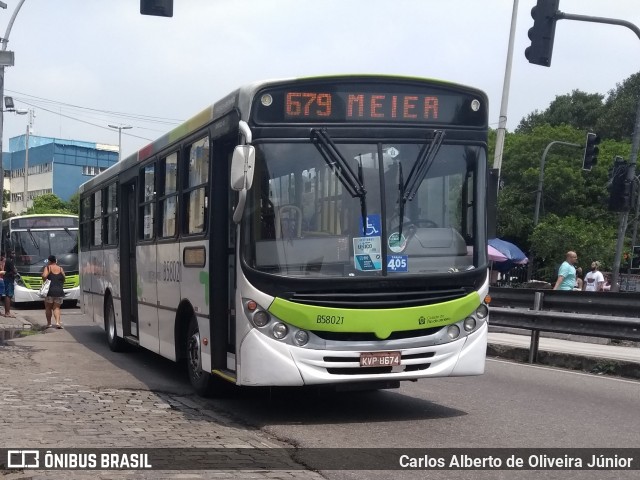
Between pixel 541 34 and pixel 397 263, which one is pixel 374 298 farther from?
pixel 541 34

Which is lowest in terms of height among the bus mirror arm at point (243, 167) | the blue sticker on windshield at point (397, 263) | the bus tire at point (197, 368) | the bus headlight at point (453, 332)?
the bus tire at point (197, 368)

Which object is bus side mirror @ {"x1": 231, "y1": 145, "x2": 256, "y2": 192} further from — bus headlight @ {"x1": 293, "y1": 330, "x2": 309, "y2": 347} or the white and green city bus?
bus headlight @ {"x1": 293, "y1": 330, "x2": 309, "y2": 347}

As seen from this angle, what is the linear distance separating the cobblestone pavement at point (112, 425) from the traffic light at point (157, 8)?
4.98 m

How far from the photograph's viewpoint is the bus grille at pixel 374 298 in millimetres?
8578

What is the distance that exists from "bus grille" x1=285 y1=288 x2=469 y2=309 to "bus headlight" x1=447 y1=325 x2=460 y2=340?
0.90 ft

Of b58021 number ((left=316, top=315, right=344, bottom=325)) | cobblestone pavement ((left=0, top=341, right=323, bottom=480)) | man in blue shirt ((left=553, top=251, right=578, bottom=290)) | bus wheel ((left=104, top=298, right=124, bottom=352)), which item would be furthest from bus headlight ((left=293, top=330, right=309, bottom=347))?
man in blue shirt ((left=553, top=251, right=578, bottom=290))

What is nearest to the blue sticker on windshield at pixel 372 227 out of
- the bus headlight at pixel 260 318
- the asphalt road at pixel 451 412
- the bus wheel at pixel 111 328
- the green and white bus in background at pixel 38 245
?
the bus headlight at pixel 260 318

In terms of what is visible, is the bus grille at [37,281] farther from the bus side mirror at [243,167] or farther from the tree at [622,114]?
the tree at [622,114]

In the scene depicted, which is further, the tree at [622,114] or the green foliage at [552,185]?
the tree at [622,114]

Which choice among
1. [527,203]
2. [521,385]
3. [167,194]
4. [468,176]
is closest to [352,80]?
[468,176]

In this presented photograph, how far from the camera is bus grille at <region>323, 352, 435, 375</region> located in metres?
8.67

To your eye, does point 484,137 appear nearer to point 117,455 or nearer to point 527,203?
point 117,455

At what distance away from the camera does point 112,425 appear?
8.57 meters

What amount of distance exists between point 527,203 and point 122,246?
1979 inches
